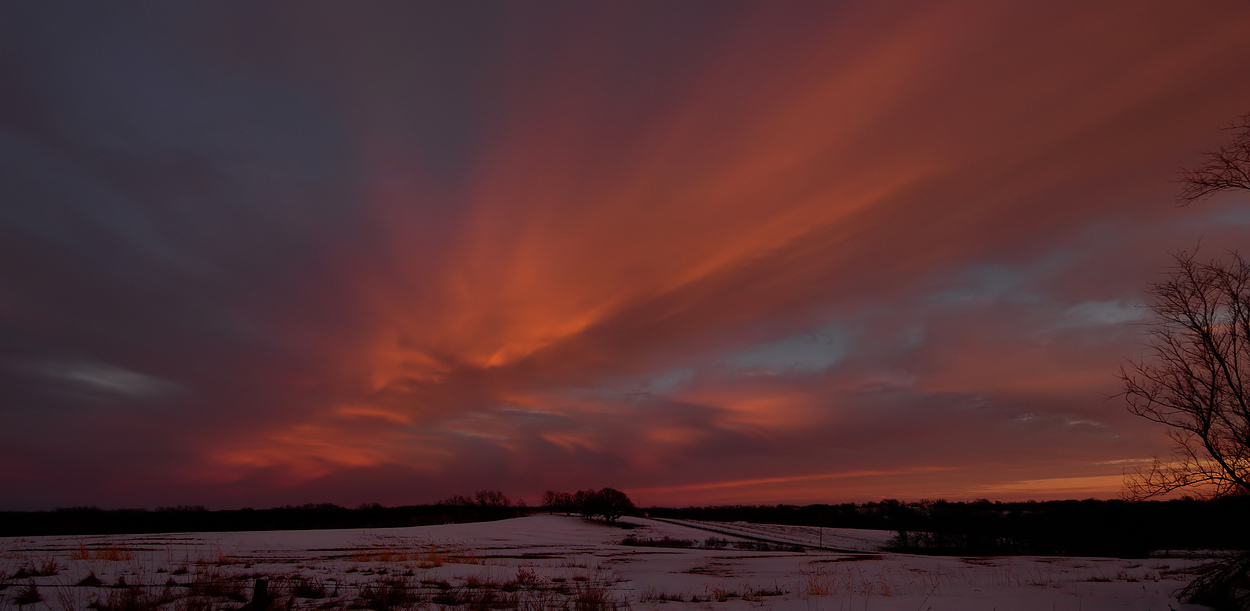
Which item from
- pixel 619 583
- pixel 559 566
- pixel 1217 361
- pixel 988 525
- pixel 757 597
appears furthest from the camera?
pixel 988 525

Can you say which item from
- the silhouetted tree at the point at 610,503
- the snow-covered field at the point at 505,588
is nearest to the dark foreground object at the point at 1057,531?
the snow-covered field at the point at 505,588

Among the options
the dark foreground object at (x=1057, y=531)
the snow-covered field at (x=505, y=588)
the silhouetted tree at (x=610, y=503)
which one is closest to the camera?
the snow-covered field at (x=505, y=588)

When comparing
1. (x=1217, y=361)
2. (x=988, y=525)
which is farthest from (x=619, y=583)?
(x=988, y=525)

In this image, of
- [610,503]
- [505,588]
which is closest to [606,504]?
[610,503]

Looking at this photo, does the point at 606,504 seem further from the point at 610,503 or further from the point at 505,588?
the point at 505,588

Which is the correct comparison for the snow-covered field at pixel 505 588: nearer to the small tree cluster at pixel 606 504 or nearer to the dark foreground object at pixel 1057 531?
the dark foreground object at pixel 1057 531

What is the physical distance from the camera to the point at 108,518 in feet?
308

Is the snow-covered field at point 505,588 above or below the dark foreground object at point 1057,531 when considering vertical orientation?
above

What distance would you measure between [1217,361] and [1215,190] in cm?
516

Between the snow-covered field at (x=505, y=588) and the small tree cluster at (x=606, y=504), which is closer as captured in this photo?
the snow-covered field at (x=505, y=588)

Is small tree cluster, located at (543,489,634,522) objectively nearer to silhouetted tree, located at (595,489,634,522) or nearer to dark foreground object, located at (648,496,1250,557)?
silhouetted tree, located at (595,489,634,522)

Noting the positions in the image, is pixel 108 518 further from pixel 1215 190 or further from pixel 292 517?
pixel 1215 190

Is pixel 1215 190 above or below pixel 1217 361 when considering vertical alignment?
above

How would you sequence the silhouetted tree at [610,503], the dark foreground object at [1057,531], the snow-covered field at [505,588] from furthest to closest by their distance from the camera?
the silhouetted tree at [610,503]
the dark foreground object at [1057,531]
the snow-covered field at [505,588]
